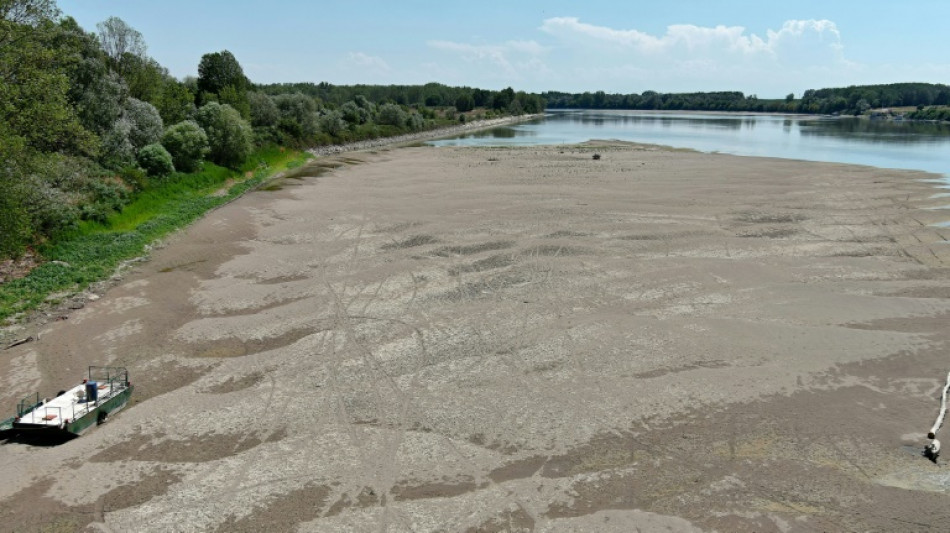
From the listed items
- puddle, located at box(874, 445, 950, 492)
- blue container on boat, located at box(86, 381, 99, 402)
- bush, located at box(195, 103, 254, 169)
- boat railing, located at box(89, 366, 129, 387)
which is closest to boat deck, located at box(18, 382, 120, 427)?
blue container on boat, located at box(86, 381, 99, 402)

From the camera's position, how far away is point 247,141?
217 feet

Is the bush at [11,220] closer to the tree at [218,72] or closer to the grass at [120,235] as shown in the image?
the grass at [120,235]

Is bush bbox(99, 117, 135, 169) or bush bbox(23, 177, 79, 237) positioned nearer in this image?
bush bbox(23, 177, 79, 237)

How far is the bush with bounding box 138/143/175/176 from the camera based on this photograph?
5025 cm

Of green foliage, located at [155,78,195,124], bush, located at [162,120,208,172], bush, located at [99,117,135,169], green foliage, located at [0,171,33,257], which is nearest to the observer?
green foliage, located at [0,171,33,257]

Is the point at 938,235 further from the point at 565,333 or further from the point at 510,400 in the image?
the point at 510,400

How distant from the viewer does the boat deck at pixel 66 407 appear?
17031 mm

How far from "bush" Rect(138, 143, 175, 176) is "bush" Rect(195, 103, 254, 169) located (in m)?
11.0

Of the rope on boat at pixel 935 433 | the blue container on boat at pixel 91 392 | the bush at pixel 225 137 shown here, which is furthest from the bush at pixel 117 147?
the rope on boat at pixel 935 433

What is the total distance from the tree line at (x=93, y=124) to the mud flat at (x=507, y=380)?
6670 mm

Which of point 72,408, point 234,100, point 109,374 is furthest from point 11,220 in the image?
point 234,100

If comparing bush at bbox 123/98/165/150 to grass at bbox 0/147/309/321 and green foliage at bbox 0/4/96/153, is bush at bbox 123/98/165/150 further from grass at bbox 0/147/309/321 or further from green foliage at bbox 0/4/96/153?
green foliage at bbox 0/4/96/153

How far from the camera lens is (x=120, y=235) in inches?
1489

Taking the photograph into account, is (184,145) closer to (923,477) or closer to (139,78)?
(139,78)
